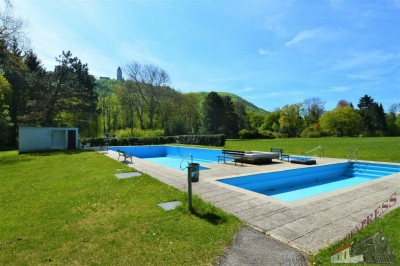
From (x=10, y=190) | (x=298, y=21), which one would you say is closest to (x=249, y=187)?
(x=10, y=190)

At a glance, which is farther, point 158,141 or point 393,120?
point 393,120

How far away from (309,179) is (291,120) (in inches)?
1719

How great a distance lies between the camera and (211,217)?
441cm

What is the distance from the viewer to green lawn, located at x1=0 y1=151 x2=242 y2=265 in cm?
310

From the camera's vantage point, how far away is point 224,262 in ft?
9.66

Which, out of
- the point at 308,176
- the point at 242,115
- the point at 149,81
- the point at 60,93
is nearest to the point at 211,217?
the point at 308,176

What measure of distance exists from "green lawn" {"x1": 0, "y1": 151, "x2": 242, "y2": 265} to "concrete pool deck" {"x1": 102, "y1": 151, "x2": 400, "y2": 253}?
53 centimetres

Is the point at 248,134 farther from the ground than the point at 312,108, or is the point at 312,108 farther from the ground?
the point at 312,108

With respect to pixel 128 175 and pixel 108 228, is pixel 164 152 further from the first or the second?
pixel 108 228

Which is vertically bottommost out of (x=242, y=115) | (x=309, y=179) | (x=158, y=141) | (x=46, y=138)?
(x=309, y=179)

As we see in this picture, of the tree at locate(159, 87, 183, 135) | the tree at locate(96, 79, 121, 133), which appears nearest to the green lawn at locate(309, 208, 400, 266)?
the tree at locate(159, 87, 183, 135)

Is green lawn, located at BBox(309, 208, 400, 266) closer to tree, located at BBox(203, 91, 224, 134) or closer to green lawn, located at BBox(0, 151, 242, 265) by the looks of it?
green lawn, located at BBox(0, 151, 242, 265)

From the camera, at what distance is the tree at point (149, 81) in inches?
1404

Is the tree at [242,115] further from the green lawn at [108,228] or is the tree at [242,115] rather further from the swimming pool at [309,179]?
the green lawn at [108,228]
